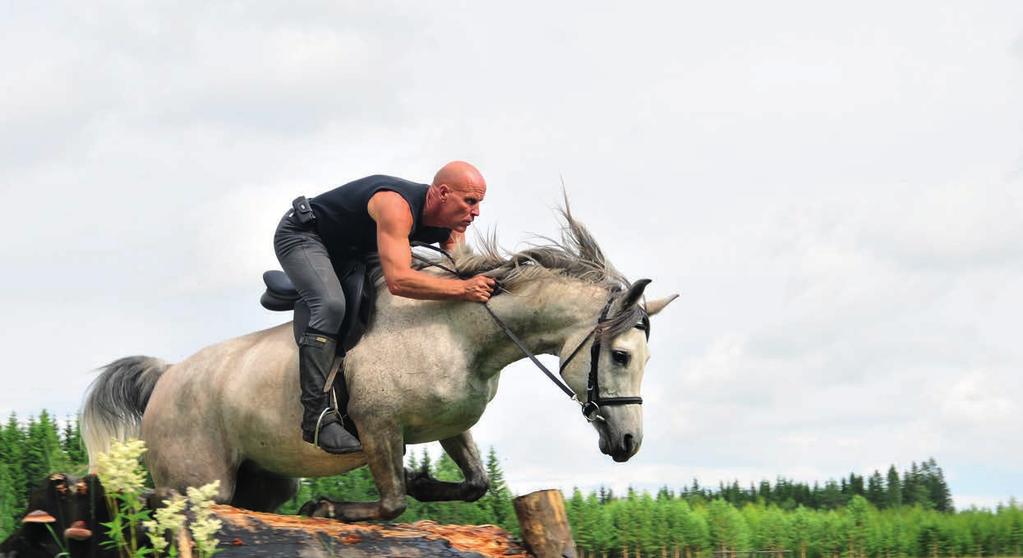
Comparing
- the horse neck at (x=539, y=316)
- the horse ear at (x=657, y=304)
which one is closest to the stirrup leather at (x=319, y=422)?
the horse neck at (x=539, y=316)

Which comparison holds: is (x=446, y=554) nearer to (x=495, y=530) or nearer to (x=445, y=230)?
(x=495, y=530)

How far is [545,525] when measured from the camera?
6617mm

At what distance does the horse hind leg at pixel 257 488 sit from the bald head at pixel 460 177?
7.99ft

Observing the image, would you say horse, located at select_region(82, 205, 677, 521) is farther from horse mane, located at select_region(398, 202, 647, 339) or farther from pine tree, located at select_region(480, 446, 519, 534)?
pine tree, located at select_region(480, 446, 519, 534)

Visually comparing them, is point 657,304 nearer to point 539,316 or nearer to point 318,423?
point 539,316

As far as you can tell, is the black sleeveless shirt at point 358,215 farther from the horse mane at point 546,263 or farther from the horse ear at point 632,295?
the horse ear at point 632,295

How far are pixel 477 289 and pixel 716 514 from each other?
11.3m

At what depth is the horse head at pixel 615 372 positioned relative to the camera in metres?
6.53

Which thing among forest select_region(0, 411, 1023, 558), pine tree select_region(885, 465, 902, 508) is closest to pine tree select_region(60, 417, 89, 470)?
forest select_region(0, 411, 1023, 558)

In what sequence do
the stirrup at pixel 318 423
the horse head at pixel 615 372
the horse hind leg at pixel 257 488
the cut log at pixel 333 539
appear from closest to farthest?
the cut log at pixel 333 539 → the horse head at pixel 615 372 → the stirrup at pixel 318 423 → the horse hind leg at pixel 257 488

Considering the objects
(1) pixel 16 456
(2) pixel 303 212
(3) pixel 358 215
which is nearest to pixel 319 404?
(3) pixel 358 215

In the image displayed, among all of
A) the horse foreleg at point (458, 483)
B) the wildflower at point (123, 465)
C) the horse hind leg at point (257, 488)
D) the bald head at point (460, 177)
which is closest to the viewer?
the wildflower at point (123, 465)

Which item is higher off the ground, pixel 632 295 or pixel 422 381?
pixel 632 295

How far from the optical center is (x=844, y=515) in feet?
67.3
